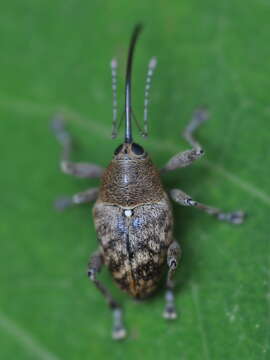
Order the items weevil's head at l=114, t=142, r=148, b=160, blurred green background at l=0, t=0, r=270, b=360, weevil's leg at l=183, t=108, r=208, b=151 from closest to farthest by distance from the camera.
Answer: blurred green background at l=0, t=0, r=270, b=360 < weevil's head at l=114, t=142, r=148, b=160 < weevil's leg at l=183, t=108, r=208, b=151

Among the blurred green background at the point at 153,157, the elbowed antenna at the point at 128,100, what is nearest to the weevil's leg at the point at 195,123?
the blurred green background at the point at 153,157

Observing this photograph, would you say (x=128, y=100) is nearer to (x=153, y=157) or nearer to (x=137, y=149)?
(x=137, y=149)

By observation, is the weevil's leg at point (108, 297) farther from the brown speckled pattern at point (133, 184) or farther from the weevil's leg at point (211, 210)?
the weevil's leg at point (211, 210)

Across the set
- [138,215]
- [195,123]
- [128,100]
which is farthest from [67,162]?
[195,123]

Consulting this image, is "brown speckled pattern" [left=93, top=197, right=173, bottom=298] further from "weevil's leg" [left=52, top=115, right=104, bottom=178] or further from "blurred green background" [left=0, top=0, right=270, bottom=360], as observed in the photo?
"weevil's leg" [left=52, top=115, right=104, bottom=178]

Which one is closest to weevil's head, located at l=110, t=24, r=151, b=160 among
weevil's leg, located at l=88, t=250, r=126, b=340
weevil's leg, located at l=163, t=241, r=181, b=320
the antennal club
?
the antennal club

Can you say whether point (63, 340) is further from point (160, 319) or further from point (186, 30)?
point (186, 30)

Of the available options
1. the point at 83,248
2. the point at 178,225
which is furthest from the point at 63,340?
the point at 178,225
